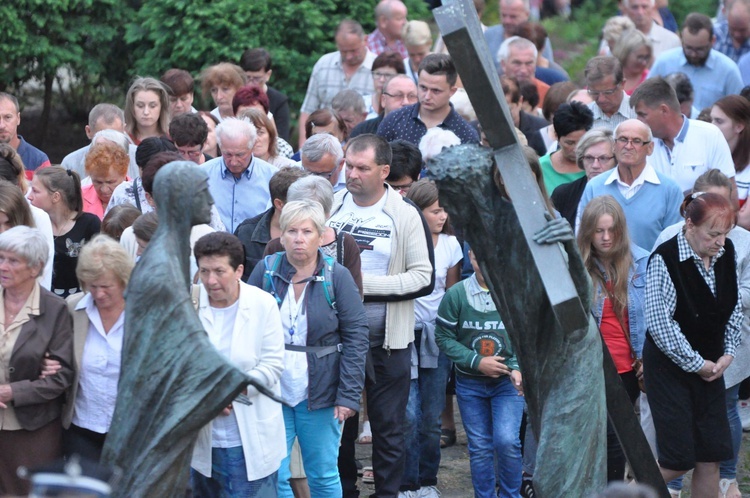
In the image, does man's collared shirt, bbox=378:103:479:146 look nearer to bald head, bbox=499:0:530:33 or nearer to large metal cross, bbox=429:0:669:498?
bald head, bbox=499:0:530:33

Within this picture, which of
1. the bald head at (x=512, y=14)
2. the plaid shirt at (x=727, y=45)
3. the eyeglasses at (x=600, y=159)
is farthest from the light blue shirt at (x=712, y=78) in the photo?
the eyeglasses at (x=600, y=159)

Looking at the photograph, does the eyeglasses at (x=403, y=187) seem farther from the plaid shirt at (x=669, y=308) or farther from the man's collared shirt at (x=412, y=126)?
the plaid shirt at (x=669, y=308)

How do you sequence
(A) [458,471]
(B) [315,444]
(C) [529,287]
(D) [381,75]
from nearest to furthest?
(C) [529,287], (B) [315,444], (A) [458,471], (D) [381,75]

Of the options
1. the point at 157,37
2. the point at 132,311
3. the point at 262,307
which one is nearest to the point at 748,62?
the point at 157,37

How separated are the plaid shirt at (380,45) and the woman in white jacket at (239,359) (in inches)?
290

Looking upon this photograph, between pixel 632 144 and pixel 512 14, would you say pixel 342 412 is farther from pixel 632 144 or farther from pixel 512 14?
pixel 512 14

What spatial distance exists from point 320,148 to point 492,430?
2227 mm

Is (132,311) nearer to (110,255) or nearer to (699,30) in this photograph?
(110,255)

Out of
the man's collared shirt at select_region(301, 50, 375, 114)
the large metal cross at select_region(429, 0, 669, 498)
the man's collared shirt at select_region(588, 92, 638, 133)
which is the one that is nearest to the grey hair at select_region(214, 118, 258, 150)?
the man's collared shirt at select_region(588, 92, 638, 133)

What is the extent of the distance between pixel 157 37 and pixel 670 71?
5.06 metres

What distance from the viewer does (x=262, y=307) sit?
667 cm

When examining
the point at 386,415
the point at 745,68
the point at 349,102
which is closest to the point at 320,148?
the point at 386,415

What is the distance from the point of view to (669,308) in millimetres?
7477

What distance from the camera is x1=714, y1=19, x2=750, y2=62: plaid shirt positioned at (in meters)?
13.8
